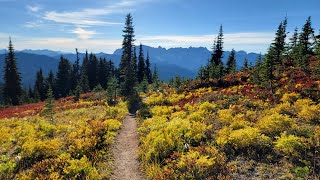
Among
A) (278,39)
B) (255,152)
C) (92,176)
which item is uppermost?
(278,39)

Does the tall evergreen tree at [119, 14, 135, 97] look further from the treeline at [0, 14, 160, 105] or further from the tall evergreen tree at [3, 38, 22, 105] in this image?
the tall evergreen tree at [3, 38, 22, 105]

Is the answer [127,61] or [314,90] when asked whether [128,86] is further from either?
[314,90]

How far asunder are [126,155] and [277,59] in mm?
25931

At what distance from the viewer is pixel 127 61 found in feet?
135

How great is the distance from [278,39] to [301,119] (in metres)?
16.8

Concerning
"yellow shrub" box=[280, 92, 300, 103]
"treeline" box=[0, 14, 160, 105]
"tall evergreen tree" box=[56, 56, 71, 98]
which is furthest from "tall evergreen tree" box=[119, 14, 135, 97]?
"tall evergreen tree" box=[56, 56, 71, 98]

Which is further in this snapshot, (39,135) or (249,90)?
(249,90)

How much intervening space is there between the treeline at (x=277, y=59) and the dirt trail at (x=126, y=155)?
16617 mm

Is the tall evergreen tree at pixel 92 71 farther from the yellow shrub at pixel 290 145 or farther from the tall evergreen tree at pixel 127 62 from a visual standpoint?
the yellow shrub at pixel 290 145

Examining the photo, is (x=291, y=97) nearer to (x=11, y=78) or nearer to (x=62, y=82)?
(x=11, y=78)

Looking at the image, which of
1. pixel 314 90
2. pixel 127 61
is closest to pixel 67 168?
pixel 314 90

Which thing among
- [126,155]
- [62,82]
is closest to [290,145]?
[126,155]

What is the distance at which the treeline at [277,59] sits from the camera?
91.0 feet

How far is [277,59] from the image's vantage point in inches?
1245
